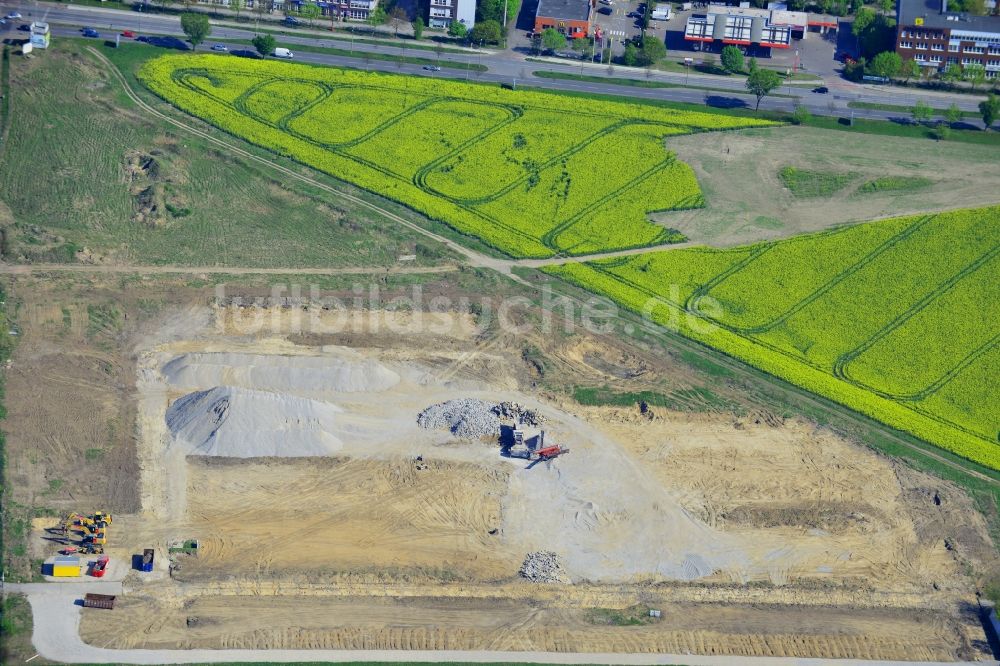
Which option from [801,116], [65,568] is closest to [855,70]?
[801,116]

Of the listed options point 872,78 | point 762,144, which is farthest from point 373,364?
point 872,78

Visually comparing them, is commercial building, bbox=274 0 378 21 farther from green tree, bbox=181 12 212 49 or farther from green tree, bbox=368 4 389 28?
green tree, bbox=181 12 212 49

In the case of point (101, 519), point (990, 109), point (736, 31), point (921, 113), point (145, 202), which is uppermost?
point (736, 31)

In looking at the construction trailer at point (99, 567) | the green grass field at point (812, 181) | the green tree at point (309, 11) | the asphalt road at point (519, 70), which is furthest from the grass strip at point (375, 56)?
the construction trailer at point (99, 567)

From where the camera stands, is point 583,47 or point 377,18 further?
point 377,18

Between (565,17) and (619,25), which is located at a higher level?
(565,17)

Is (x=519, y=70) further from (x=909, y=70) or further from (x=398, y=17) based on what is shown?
(x=909, y=70)

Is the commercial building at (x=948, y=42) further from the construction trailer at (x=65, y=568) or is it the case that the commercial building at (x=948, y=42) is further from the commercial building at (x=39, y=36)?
the construction trailer at (x=65, y=568)
